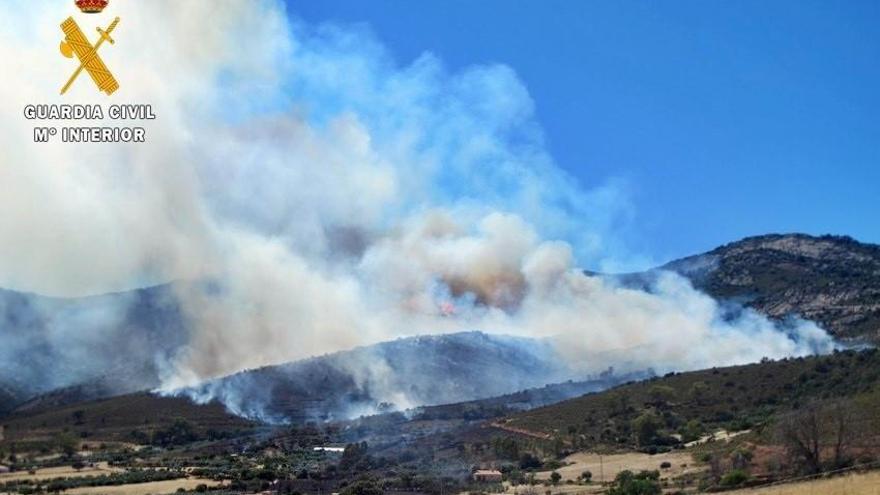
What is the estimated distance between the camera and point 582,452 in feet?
295

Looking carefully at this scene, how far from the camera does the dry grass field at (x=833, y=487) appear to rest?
45544 mm

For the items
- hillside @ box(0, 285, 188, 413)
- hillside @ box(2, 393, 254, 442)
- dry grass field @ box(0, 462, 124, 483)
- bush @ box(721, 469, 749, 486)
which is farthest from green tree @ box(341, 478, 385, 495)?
hillside @ box(0, 285, 188, 413)

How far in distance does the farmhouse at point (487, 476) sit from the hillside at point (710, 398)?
16438 mm

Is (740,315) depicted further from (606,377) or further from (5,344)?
(5,344)

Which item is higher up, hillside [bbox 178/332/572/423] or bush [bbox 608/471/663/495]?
hillside [bbox 178/332/572/423]

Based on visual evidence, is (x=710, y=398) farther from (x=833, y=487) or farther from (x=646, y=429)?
(x=833, y=487)

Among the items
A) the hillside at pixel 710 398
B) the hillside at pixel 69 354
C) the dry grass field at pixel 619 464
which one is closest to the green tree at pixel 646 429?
the hillside at pixel 710 398

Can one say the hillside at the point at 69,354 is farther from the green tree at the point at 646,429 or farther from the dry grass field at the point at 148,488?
the green tree at the point at 646,429

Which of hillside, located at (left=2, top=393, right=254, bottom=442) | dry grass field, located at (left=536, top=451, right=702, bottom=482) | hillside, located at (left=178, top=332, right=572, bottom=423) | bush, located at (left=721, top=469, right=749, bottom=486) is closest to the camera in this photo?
bush, located at (left=721, top=469, right=749, bottom=486)

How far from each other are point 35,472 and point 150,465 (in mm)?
11304

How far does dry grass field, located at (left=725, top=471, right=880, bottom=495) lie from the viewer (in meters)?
45.5

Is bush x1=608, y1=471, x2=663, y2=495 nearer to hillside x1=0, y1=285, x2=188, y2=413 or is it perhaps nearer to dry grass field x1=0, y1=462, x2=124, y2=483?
dry grass field x1=0, y1=462, x2=124, y2=483

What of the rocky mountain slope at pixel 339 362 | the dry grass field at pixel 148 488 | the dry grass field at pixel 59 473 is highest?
the rocky mountain slope at pixel 339 362

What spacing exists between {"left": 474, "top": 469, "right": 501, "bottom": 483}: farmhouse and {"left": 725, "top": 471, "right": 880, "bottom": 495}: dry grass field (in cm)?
2522
